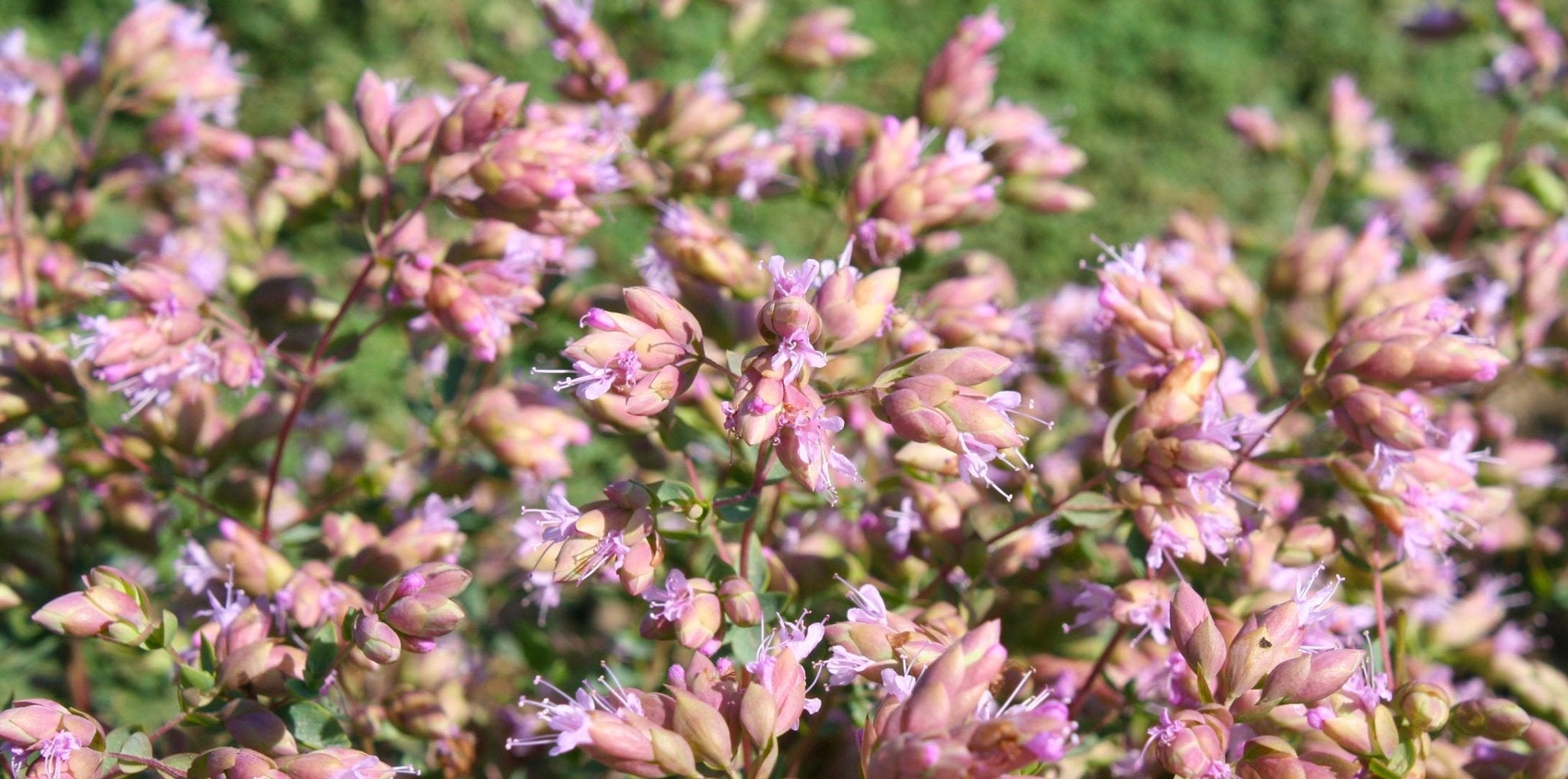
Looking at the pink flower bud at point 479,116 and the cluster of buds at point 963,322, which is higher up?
the pink flower bud at point 479,116

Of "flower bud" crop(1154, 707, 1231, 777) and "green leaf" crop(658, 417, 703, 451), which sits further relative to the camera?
"green leaf" crop(658, 417, 703, 451)

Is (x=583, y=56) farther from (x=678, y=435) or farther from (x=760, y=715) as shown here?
(x=760, y=715)

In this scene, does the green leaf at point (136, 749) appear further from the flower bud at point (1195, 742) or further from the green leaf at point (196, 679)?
the flower bud at point (1195, 742)

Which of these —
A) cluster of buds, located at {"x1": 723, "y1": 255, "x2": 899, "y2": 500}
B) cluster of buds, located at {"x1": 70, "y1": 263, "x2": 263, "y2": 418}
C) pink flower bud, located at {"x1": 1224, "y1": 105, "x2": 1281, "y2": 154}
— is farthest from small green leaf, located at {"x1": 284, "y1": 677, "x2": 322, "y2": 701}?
Answer: pink flower bud, located at {"x1": 1224, "y1": 105, "x2": 1281, "y2": 154}

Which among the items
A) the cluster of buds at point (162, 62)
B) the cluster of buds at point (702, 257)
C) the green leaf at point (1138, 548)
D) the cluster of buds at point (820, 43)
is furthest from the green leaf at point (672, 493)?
the cluster of buds at point (162, 62)

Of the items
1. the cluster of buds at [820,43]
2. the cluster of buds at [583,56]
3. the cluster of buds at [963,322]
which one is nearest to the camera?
the cluster of buds at [963,322]

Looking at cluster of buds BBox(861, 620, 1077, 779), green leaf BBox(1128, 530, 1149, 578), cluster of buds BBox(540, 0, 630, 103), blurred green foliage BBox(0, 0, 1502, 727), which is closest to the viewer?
cluster of buds BBox(861, 620, 1077, 779)

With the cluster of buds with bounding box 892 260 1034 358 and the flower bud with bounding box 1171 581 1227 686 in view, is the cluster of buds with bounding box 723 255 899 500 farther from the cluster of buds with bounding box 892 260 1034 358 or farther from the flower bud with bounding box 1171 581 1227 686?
the flower bud with bounding box 1171 581 1227 686

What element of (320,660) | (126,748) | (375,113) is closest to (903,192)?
(375,113)
